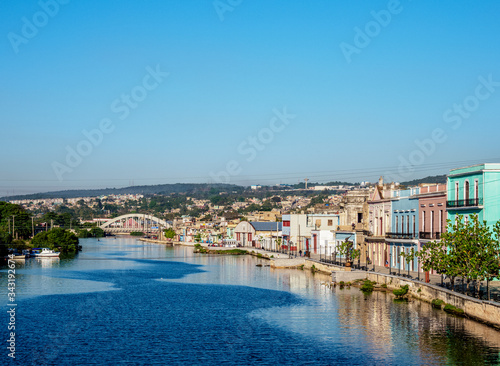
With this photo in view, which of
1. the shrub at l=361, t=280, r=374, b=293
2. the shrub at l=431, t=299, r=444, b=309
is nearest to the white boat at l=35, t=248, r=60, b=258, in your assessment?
the shrub at l=361, t=280, r=374, b=293

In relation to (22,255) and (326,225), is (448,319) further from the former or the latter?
Result: (22,255)

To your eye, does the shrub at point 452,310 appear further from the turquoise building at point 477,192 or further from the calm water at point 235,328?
the turquoise building at point 477,192

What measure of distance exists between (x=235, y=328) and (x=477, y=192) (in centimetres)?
2084

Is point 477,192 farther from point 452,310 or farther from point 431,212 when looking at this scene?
point 452,310

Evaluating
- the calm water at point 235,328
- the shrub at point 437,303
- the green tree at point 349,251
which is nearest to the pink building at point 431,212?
the calm water at point 235,328

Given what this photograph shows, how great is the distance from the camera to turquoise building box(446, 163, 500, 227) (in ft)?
149

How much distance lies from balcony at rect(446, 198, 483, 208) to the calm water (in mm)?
8238

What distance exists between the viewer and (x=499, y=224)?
139ft

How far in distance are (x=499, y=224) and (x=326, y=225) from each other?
5412 centimetres

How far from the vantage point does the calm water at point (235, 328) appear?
3008cm

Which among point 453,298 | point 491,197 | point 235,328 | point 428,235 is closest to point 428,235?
point 428,235

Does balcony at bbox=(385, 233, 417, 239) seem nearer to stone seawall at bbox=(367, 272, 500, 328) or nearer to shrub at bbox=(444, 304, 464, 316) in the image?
stone seawall at bbox=(367, 272, 500, 328)

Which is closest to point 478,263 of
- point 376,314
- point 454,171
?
point 376,314

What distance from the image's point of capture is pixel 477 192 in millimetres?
46656
